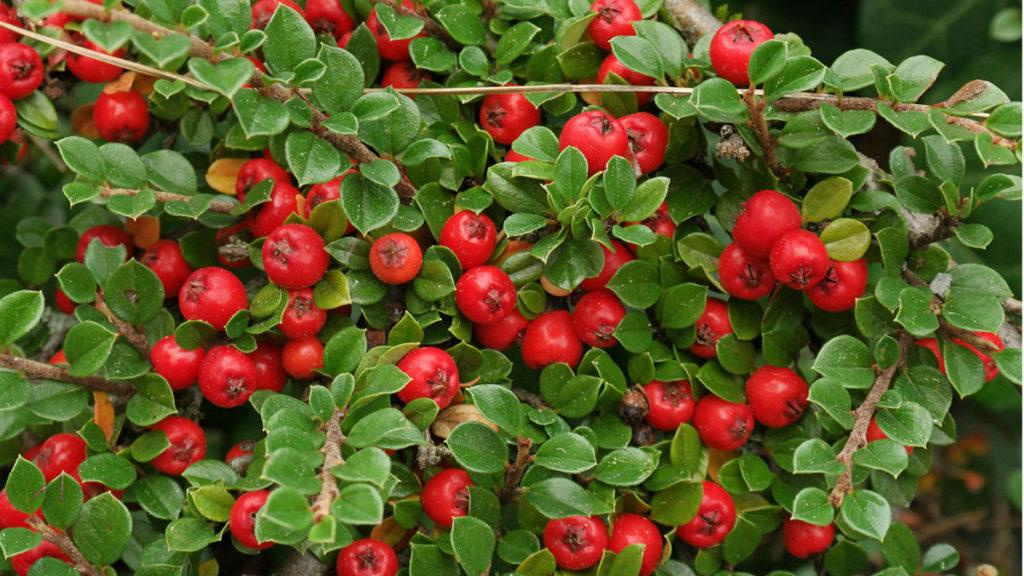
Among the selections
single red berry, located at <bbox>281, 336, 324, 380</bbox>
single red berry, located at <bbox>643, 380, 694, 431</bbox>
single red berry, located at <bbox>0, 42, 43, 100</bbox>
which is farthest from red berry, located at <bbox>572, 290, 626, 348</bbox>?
single red berry, located at <bbox>0, 42, 43, 100</bbox>

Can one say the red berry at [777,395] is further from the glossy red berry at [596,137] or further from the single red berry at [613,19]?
the single red berry at [613,19]

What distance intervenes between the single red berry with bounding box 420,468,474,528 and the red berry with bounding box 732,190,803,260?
618mm

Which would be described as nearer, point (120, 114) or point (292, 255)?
point (292, 255)

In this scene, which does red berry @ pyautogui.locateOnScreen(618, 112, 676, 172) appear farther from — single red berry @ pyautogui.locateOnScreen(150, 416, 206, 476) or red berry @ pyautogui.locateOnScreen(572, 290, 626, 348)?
single red berry @ pyautogui.locateOnScreen(150, 416, 206, 476)

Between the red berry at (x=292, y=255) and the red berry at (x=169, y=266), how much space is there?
11.4 inches

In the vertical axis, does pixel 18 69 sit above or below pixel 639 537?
above

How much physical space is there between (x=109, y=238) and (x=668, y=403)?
3.60 ft

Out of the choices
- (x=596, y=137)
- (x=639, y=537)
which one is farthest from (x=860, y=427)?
(x=596, y=137)

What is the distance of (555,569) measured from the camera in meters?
1.60

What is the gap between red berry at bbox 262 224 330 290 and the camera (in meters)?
1.58

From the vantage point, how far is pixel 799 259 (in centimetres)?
157

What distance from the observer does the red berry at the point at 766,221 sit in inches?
64.2

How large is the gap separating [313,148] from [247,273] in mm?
686

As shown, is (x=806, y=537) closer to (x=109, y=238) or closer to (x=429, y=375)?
(x=429, y=375)
